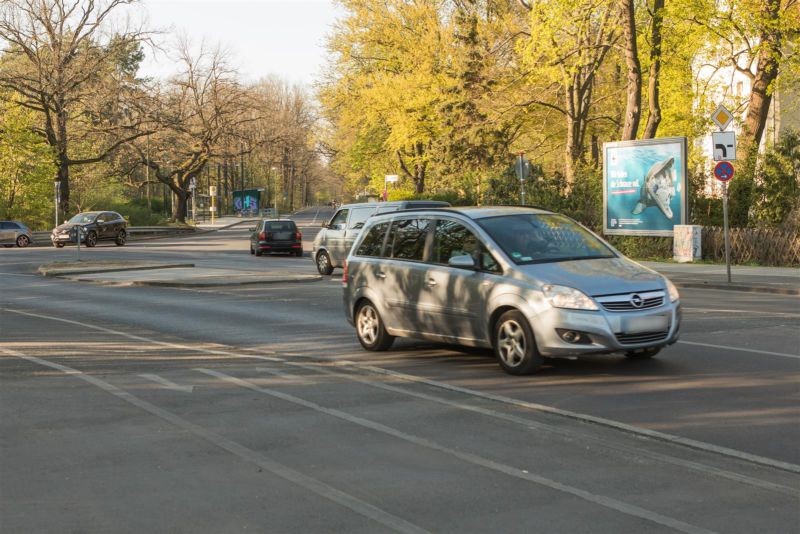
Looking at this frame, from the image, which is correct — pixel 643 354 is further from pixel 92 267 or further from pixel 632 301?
pixel 92 267

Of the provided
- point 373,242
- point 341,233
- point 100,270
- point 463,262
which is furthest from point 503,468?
point 100,270

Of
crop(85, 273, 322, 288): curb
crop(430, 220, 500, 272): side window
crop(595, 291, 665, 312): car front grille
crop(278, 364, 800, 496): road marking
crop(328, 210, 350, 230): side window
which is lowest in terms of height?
crop(278, 364, 800, 496): road marking

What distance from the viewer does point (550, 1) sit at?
31.7 meters

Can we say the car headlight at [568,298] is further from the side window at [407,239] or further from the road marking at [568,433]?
the side window at [407,239]

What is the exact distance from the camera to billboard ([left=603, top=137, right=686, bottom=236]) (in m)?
27.2

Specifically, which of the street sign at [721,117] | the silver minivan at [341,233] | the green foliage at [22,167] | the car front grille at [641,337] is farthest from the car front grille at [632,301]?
the green foliage at [22,167]

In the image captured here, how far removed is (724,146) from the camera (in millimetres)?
20859

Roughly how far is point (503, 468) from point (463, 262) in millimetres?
4340

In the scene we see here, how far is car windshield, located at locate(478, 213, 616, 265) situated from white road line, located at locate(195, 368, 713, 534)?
2796mm

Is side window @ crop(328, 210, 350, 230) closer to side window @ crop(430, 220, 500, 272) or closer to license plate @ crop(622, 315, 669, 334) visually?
side window @ crop(430, 220, 500, 272)

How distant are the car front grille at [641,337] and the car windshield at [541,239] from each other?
3.71ft

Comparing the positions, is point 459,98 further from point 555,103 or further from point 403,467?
point 403,467

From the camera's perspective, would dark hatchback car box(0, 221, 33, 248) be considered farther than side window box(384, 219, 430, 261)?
A: Yes

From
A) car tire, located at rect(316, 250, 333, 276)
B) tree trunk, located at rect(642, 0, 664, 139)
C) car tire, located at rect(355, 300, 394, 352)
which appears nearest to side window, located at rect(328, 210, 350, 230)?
car tire, located at rect(316, 250, 333, 276)
